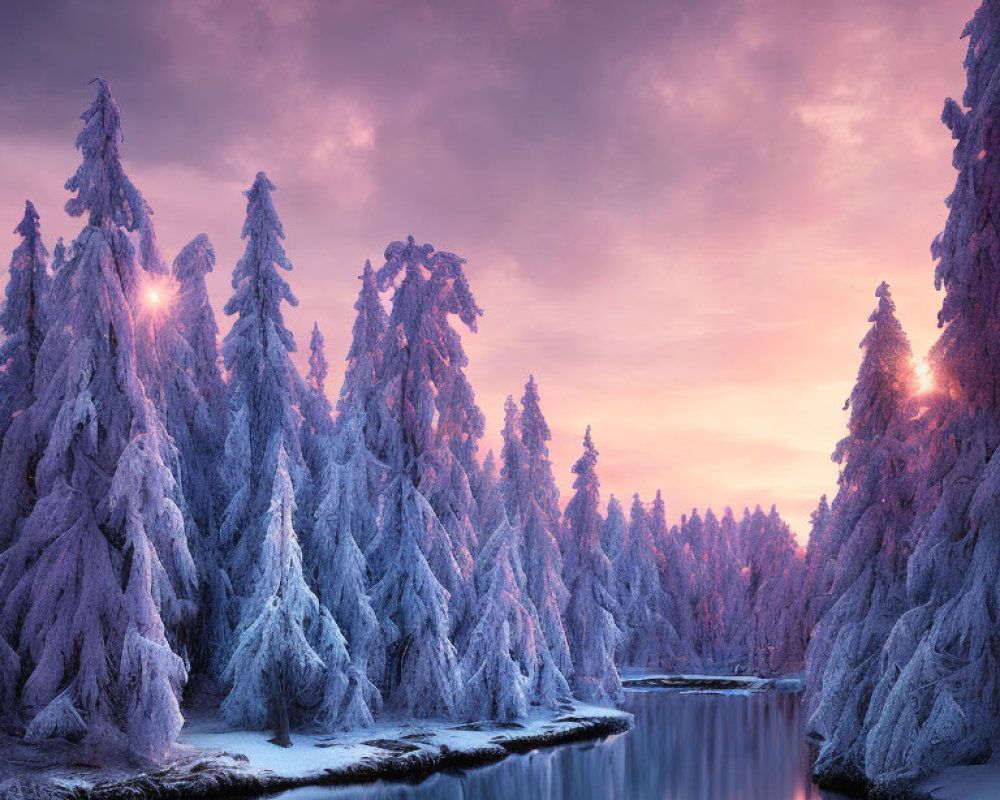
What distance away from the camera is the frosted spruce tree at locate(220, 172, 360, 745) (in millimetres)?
24719

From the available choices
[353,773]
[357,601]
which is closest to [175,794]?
[353,773]

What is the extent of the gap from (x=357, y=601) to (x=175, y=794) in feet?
33.0

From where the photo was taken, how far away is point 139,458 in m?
→ 21.2

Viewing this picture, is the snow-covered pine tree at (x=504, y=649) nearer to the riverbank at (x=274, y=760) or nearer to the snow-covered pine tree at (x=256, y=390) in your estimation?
the riverbank at (x=274, y=760)

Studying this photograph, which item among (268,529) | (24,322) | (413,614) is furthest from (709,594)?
(24,322)

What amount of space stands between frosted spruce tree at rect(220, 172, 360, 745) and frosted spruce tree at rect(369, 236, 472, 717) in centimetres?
397

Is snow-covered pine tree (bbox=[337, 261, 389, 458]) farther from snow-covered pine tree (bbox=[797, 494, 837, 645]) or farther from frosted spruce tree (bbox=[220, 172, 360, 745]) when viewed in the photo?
snow-covered pine tree (bbox=[797, 494, 837, 645])

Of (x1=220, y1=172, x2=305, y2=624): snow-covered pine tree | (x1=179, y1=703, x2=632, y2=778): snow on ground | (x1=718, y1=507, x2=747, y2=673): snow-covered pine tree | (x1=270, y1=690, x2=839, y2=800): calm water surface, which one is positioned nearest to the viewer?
(x1=179, y1=703, x2=632, y2=778): snow on ground

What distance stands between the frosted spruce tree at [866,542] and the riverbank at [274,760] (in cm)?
1021

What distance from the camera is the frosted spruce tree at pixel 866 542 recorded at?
22.4m

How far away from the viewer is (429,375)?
110ft

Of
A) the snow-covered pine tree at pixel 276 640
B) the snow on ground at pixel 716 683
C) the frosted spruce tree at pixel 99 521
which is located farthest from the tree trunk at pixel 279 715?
the snow on ground at pixel 716 683

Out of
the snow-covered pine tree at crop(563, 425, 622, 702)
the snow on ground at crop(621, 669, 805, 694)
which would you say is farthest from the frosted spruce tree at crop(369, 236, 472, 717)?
the snow on ground at crop(621, 669, 805, 694)

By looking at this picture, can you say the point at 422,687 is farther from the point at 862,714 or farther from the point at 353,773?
the point at 862,714
